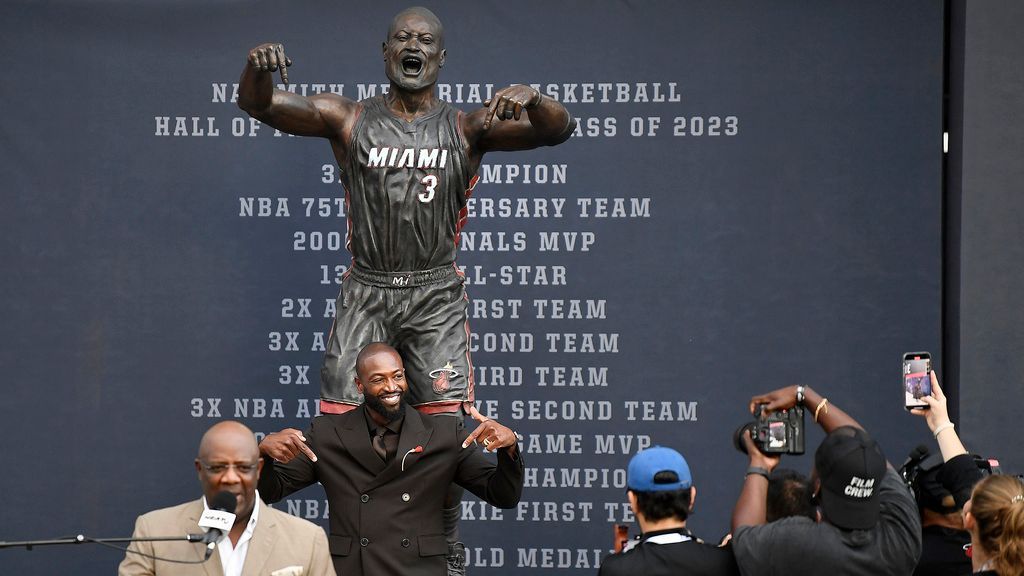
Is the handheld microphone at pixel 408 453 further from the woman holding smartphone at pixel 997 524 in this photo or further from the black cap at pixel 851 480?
the woman holding smartphone at pixel 997 524

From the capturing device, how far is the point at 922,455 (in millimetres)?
4637

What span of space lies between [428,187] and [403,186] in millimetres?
100

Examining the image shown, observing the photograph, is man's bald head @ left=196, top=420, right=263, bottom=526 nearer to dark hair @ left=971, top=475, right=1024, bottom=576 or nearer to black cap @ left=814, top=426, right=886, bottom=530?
black cap @ left=814, top=426, right=886, bottom=530

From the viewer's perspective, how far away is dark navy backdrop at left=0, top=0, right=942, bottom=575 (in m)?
7.36

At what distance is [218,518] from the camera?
3621mm

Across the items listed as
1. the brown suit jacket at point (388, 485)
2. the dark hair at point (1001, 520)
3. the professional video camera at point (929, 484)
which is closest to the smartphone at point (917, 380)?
the professional video camera at point (929, 484)

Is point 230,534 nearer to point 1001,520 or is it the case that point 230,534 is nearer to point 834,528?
point 834,528

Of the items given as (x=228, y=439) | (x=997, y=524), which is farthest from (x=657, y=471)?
(x=228, y=439)

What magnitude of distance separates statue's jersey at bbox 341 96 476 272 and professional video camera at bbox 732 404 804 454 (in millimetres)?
1763

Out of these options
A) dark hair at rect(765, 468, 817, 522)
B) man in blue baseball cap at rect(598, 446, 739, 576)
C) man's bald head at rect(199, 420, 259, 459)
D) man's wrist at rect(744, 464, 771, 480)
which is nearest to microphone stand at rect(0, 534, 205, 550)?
man's bald head at rect(199, 420, 259, 459)

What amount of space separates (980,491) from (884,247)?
12.4 ft

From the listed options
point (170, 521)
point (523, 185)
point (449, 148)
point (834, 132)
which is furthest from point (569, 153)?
point (170, 521)

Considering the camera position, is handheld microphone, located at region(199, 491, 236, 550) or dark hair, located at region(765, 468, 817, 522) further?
dark hair, located at region(765, 468, 817, 522)

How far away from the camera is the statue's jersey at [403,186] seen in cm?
551
